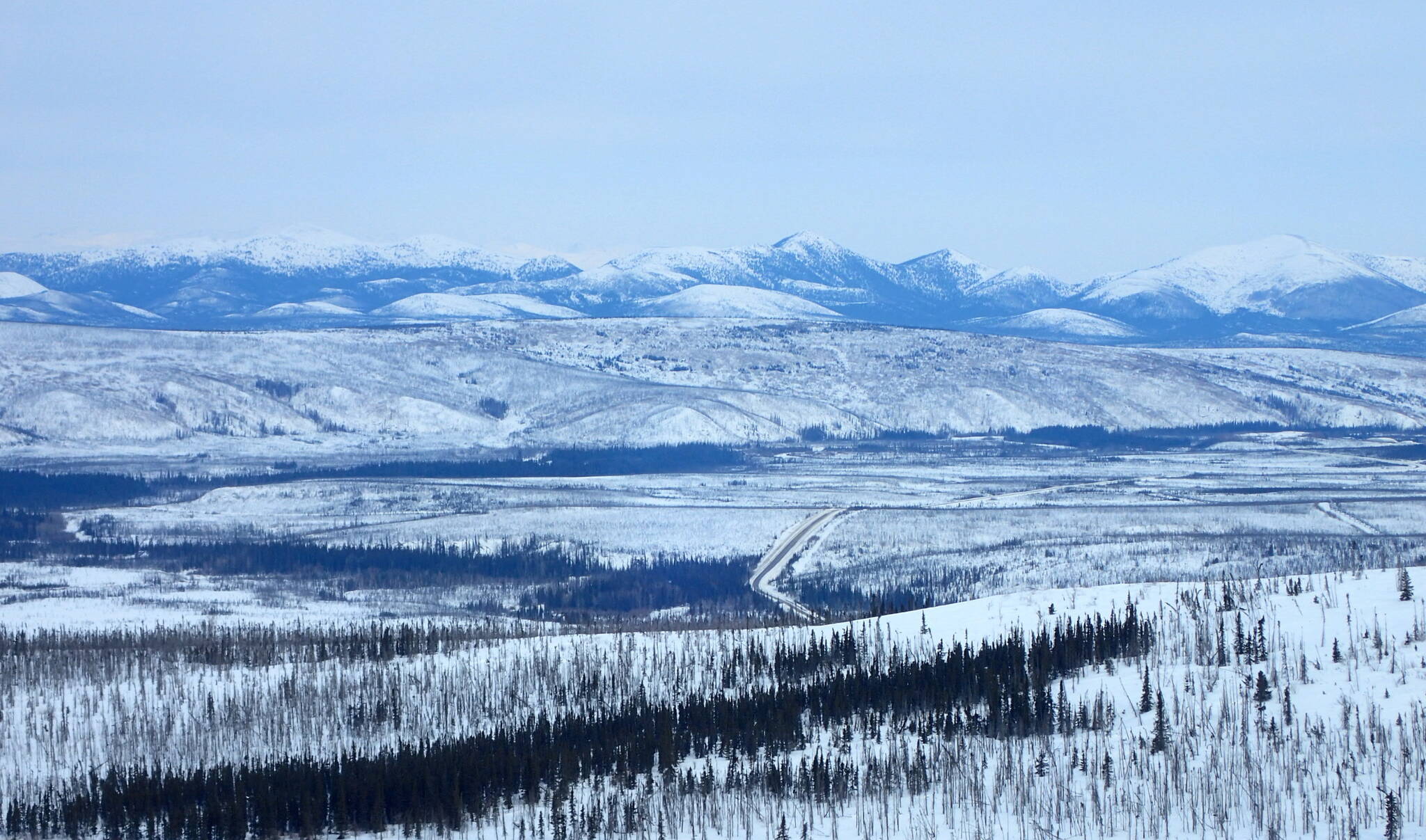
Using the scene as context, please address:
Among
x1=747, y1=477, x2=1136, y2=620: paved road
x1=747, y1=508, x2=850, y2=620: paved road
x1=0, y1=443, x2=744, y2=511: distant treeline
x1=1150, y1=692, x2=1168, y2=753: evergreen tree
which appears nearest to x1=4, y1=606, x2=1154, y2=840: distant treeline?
x1=1150, y1=692, x2=1168, y2=753: evergreen tree

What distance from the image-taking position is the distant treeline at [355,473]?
332 ft

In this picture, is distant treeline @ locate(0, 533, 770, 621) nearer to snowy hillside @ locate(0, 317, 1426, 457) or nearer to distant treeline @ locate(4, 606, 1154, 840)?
distant treeline @ locate(4, 606, 1154, 840)

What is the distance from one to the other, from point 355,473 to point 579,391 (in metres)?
57.4

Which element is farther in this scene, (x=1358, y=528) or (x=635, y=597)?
(x=1358, y=528)

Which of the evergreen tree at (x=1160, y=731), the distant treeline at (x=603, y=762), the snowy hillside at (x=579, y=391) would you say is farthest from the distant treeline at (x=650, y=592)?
the snowy hillside at (x=579, y=391)

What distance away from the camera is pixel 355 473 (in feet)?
383

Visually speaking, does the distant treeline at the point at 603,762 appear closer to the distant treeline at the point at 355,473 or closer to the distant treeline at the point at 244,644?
the distant treeline at the point at 244,644

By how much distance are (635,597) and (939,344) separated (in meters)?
141

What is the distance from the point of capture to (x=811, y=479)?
11256cm

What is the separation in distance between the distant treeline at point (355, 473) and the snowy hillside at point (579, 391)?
34.5 feet

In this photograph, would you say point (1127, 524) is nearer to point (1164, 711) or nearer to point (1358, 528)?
point (1358, 528)

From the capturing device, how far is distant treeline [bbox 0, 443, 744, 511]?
10112 centimetres

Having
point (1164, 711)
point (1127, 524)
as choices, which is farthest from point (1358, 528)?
point (1164, 711)

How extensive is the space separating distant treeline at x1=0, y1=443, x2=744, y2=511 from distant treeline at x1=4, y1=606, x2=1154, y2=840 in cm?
7352
